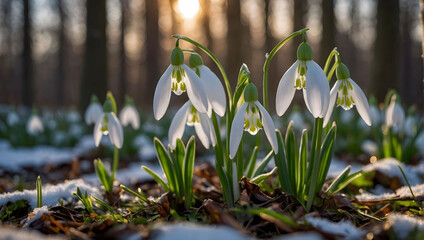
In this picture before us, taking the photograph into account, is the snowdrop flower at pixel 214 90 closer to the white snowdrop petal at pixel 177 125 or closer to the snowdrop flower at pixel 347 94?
the white snowdrop petal at pixel 177 125

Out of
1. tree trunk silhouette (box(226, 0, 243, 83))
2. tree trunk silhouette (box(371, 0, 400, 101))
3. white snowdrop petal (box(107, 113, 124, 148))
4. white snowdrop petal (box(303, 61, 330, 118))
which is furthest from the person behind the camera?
tree trunk silhouette (box(226, 0, 243, 83))

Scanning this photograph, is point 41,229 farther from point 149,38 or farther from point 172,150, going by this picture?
point 149,38

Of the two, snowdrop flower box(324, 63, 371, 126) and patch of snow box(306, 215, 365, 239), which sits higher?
snowdrop flower box(324, 63, 371, 126)

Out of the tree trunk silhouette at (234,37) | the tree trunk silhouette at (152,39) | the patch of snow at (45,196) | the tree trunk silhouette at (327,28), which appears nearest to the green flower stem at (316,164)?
the patch of snow at (45,196)

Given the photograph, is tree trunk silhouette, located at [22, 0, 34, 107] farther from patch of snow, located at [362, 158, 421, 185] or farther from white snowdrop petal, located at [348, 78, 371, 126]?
white snowdrop petal, located at [348, 78, 371, 126]

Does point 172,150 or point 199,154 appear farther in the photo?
point 199,154

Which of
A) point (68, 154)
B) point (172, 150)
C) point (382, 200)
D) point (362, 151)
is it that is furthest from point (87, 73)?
point (382, 200)

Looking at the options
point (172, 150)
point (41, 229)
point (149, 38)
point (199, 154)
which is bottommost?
point (199, 154)

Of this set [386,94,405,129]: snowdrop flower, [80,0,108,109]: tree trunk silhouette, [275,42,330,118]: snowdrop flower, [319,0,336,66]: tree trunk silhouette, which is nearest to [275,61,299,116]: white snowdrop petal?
[275,42,330,118]: snowdrop flower
